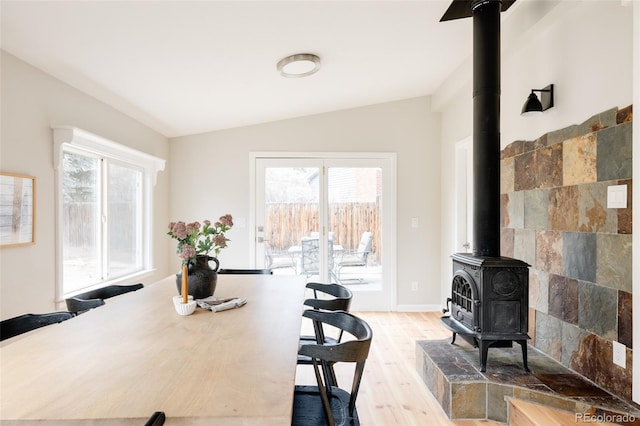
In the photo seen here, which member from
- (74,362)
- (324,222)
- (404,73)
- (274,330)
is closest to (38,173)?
(74,362)

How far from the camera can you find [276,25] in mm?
2338

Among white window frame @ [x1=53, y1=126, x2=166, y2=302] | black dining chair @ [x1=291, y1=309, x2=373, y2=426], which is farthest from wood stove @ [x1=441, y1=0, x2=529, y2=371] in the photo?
white window frame @ [x1=53, y1=126, x2=166, y2=302]

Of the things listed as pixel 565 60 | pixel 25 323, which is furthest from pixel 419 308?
pixel 25 323

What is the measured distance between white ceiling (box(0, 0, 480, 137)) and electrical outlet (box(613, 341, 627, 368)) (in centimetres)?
234

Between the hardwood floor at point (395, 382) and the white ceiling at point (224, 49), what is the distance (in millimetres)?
2488

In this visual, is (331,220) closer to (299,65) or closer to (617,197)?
(299,65)

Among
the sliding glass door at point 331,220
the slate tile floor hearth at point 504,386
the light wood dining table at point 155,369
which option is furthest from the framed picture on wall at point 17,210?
the slate tile floor hearth at point 504,386

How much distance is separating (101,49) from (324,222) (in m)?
2.94

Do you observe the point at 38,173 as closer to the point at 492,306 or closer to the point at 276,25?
the point at 276,25

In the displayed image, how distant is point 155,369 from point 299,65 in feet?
8.34

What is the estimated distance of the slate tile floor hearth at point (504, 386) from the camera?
6.43ft

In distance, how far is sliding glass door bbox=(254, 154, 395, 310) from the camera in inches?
179

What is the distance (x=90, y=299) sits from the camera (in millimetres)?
2225

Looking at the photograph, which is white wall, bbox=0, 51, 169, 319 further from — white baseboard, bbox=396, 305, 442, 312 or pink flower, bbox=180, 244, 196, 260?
white baseboard, bbox=396, 305, 442, 312
